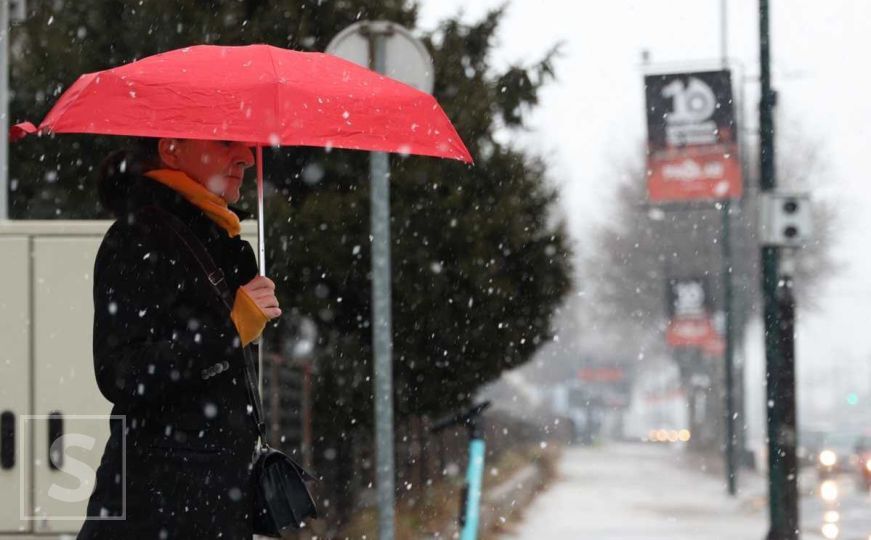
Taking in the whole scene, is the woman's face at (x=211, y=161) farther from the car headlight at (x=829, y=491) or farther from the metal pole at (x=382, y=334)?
the car headlight at (x=829, y=491)

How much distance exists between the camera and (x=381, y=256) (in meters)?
7.90

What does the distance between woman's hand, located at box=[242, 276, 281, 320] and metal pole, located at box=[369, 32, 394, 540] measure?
3.90m

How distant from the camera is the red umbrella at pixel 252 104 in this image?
4.23 m

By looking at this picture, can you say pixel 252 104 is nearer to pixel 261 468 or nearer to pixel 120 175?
pixel 120 175

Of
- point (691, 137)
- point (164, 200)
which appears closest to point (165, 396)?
point (164, 200)

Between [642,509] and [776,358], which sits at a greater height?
[776,358]

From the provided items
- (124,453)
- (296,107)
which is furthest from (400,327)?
(124,453)

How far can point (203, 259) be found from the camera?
12.5ft

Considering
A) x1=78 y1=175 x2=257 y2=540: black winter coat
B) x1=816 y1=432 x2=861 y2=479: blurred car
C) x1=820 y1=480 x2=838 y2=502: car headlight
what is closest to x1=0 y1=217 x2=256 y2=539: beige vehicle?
x1=78 y1=175 x2=257 y2=540: black winter coat

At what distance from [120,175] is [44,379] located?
2.77 metres

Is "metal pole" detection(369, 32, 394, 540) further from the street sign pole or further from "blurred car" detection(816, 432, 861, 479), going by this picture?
"blurred car" detection(816, 432, 861, 479)

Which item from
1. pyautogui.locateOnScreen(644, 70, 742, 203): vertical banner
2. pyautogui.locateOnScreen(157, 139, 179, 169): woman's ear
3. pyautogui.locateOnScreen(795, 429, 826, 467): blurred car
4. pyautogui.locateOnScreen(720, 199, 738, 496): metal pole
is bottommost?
pyautogui.locateOnScreen(795, 429, 826, 467): blurred car

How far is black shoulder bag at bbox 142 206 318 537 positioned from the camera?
379 centimetres

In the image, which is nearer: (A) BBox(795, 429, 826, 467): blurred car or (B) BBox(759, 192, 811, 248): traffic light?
(B) BBox(759, 192, 811, 248): traffic light
